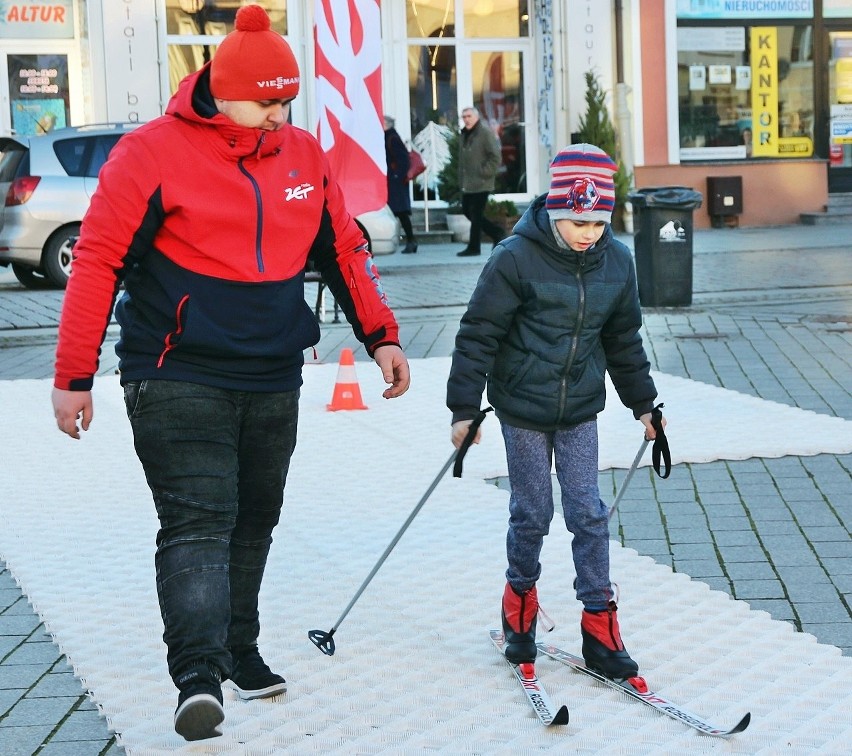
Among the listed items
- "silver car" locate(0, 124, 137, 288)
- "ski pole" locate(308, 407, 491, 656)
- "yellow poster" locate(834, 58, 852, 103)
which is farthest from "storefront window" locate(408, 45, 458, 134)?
"ski pole" locate(308, 407, 491, 656)

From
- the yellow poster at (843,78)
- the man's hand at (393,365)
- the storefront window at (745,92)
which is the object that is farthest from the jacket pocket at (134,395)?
the yellow poster at (843,78)

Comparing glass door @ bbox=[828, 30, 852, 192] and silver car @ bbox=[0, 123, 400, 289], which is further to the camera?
glass door @ bbox=[828, 30, 852, 192]

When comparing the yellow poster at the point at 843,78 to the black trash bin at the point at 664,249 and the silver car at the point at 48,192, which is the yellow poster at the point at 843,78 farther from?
the silver car at the point at 48,192

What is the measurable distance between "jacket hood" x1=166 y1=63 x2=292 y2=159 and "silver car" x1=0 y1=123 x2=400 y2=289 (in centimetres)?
1240

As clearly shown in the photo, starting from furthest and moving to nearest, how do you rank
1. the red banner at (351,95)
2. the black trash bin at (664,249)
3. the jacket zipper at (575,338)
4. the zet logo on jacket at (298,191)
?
Result: the black trash bin at (664,249) < the red banner at (351,95) < the jacket zipper at (575,338) < the zet logo on jacket at (298,191)

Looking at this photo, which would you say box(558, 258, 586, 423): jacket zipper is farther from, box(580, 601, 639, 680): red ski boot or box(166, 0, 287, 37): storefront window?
box(166, 0, 287, 37): storefront window

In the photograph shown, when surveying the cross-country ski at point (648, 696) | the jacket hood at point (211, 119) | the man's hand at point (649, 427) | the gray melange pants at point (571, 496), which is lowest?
the cross-country ski at point (648, 696)

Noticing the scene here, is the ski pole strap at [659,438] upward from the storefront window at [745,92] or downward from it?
downward

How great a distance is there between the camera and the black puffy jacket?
412 centimetres

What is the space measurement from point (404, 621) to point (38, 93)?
19.3 m

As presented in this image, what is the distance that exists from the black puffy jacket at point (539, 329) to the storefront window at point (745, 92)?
20779 mm

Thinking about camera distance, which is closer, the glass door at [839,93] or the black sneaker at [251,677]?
the black sneaker at [251,677]

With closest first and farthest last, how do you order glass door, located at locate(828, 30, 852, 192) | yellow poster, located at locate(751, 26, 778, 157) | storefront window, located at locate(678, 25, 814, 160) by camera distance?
storefront window, located at locate(678, 25, 814, 160) → yellow poster, located at locate(751, 26, 778, 157) → glass door, located at locate(828, 30, 852, 192)

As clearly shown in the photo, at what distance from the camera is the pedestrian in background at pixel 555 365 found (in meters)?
4.11
